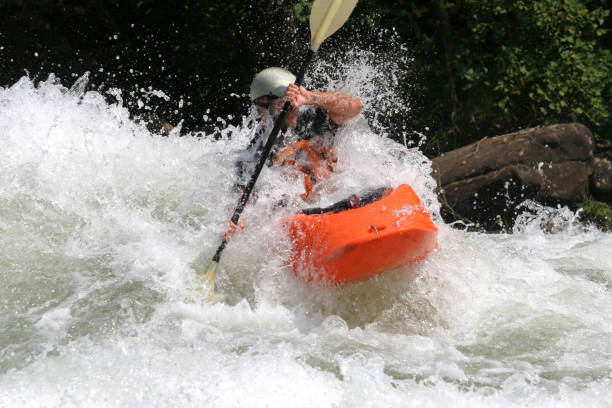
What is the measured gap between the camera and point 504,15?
638 centimetres

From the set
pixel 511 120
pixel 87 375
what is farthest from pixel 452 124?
pixel 87 375

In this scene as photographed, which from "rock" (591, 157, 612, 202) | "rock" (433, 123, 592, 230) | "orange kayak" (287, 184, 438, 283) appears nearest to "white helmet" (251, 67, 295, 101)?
"orange kayak" (287, 184, 438, 283)

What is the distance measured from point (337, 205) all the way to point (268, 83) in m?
0.82

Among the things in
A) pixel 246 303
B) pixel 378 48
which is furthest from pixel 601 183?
pixel 246 303

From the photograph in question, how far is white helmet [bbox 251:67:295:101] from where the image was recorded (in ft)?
11.3

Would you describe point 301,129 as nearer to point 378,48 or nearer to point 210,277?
point 210,277

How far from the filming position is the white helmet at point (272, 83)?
3.46m

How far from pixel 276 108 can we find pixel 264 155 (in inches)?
13.5

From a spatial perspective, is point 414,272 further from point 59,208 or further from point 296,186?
point 59,208

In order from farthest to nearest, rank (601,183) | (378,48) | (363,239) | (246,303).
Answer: (378,48)
(601,183)
(246,303)
(363,239)

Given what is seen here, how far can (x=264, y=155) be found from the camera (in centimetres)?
332

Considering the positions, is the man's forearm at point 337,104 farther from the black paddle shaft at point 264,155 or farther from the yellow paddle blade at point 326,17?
the yellow paddle blade at point 326,17

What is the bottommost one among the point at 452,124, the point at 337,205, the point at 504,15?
the point at 337,205

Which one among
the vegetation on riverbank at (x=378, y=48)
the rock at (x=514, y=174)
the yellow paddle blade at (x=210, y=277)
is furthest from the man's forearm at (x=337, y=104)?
the vegetation on riverbank at (x=378, y=48)
